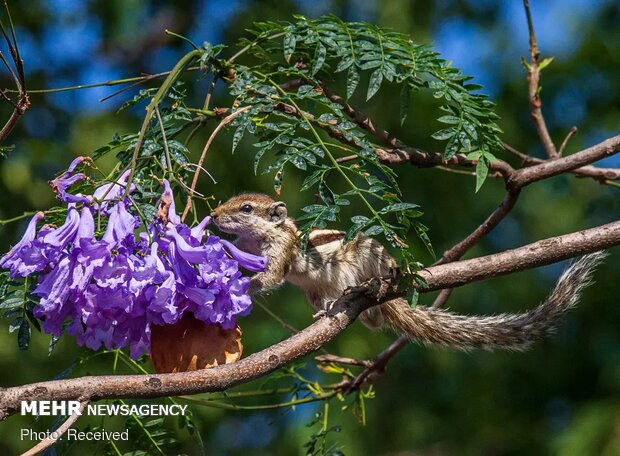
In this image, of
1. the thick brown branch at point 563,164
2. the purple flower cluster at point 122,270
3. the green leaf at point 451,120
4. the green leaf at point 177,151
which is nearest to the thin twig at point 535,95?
the thick brown branch at point 563,164

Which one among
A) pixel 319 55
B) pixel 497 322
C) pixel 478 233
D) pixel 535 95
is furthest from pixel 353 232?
pixel 535 95

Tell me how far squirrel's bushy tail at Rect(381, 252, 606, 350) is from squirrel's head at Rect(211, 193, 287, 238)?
1.49ft

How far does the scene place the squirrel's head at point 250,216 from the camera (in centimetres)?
321

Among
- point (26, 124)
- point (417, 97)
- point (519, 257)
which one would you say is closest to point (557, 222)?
point (417, 97)

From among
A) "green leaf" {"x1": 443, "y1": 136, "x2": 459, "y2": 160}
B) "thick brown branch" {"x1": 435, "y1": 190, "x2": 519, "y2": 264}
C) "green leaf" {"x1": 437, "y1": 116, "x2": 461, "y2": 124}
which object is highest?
"green leaf" {"x1": 437, "y1": 116, "x2": 461, "y2": 124}

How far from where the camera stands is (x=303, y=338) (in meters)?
2.26

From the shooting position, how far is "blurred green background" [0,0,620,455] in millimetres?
6508

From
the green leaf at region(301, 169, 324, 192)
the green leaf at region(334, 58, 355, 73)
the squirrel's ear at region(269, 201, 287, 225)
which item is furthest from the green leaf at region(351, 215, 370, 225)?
the squirrel's ear at region(269, 201, 287, 225)

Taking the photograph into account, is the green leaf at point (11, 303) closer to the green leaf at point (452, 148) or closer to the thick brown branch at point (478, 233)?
the green leaf at point (452, 148)

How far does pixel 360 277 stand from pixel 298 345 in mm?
936

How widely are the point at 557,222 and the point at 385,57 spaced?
198 inches

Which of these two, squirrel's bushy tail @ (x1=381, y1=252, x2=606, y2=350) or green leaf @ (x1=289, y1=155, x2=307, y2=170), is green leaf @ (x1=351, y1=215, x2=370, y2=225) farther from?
squirrel's bushy tail @ (x1=381, y1=252, x2=606, y2=350)

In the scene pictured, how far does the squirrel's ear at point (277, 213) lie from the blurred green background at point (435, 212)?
2905 mm

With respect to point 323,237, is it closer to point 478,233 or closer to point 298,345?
point 478,233
